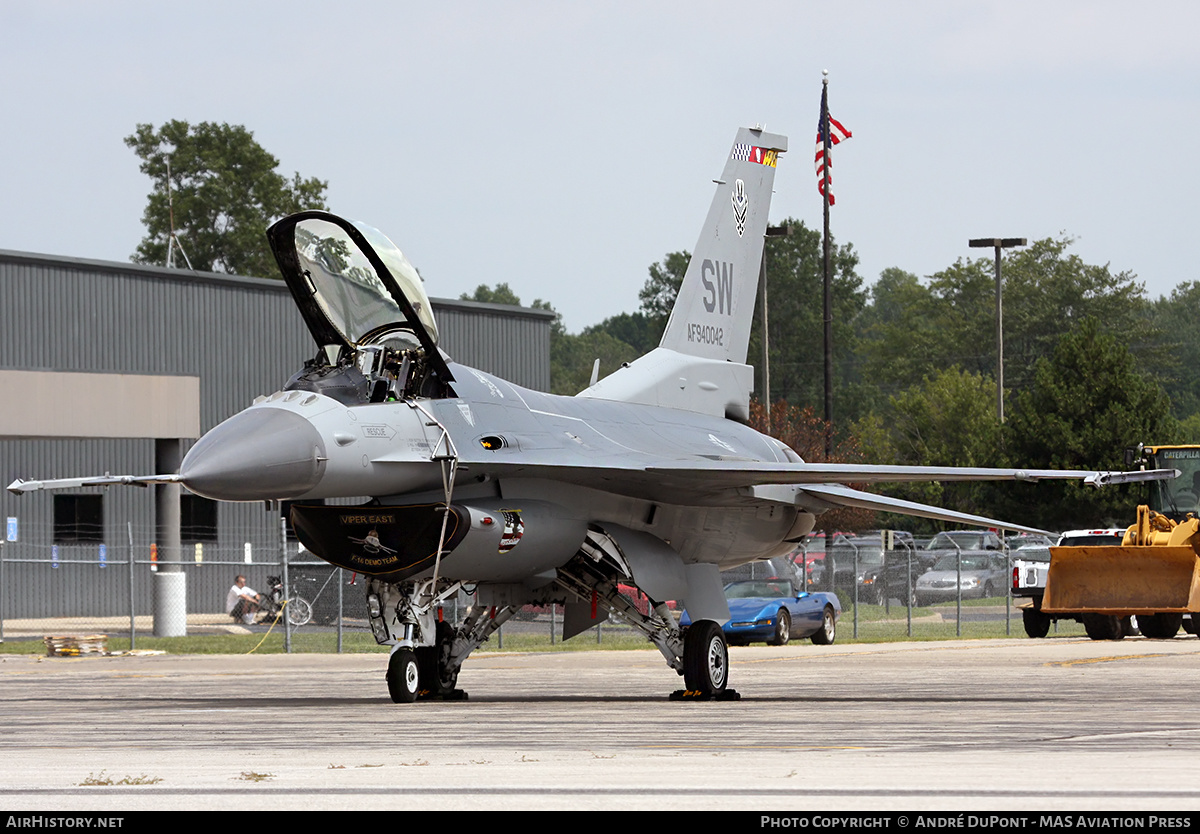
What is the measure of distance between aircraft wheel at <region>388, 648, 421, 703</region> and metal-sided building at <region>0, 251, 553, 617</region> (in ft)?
79.9

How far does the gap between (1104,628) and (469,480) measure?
1766 cm

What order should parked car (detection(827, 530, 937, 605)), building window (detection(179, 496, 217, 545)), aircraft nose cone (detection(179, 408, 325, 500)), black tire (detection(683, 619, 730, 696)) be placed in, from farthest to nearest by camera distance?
building window (detection(179, 496, 217, 545)), parked car (detection(827, 530, 937, 605)), black tire (detection(683, 619, 730, 696)), aircraft nose cone (detection(179, 408, 325, 500))

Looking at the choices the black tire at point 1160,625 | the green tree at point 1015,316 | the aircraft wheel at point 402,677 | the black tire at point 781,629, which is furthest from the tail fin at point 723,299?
the green tree at point 1015,316

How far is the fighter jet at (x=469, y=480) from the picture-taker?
14.4m

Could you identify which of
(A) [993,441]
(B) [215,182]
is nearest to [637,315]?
(B) [215,182]

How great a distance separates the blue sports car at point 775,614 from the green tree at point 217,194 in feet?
192

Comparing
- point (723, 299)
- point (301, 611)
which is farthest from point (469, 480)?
point (301, 611)

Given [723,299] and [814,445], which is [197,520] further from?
[723,299]

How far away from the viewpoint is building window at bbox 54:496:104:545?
42875 mm

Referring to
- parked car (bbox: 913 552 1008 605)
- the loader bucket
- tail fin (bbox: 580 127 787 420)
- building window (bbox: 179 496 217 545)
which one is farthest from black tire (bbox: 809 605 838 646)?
building window (bbox: 179 496 217 545)

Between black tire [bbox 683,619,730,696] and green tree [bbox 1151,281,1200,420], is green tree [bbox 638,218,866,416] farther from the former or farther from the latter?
black tire [bbox 683,619,730,696]

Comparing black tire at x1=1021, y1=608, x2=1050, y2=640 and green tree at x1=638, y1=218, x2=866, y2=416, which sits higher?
green tree at x1=638, y1=218, x2=866, y2=416

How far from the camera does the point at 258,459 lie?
44.6ft

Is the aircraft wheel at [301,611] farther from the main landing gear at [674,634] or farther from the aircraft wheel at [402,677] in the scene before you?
the aircraft wheel at [402,677]
